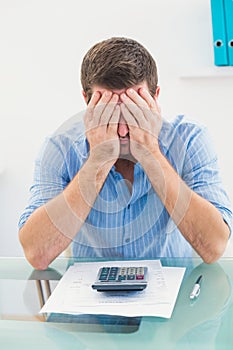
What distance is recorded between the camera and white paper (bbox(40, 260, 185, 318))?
3.39ft

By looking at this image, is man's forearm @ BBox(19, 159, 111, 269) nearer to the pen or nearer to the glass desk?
the glass desk

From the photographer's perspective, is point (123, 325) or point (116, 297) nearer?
point (123, 325)

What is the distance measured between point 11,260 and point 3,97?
4.27ft

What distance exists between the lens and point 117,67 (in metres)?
1.38

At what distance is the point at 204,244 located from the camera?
51.9 inches

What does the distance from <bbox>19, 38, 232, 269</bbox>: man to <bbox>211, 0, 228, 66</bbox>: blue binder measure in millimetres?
910

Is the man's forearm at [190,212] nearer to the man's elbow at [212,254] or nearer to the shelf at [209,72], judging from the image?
the man's elbow at [212,254]

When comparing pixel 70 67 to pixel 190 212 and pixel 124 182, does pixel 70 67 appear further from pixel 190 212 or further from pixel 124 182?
pixel 190 212

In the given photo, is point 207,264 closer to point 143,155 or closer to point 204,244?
point 204,244

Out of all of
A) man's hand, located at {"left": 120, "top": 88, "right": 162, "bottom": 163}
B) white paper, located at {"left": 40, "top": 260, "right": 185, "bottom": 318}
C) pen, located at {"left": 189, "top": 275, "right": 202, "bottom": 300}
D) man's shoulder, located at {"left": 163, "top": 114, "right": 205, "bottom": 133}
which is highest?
man's hand, located at {"left": 120, "top": 88, "right": 162, "bottom": 163}

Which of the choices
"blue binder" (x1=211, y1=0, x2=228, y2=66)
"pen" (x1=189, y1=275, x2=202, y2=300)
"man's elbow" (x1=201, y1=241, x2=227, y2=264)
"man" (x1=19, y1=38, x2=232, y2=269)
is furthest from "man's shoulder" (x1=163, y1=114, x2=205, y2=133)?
"blue binder" (x1=211, y1=0, x2=228, y2=66)

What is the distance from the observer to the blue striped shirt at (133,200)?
4.66ft

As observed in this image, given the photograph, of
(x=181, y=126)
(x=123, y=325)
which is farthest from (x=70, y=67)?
(x=123, y=325)

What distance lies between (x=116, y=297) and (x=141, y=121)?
447 millimetres
